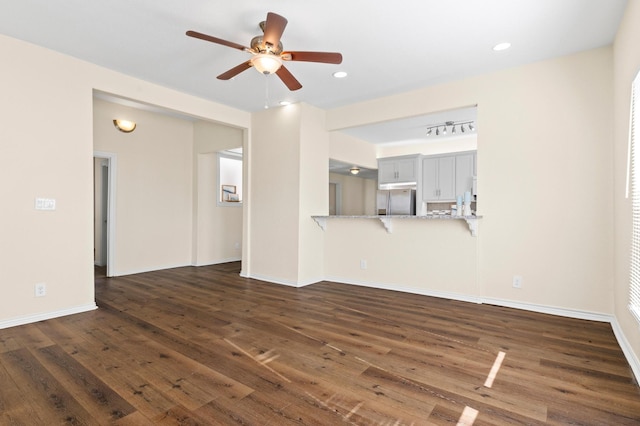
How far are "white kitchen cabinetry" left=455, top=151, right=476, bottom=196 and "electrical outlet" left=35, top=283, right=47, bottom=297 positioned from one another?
6567 mm

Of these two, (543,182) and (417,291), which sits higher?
(543,182)

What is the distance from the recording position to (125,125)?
534 centimetres

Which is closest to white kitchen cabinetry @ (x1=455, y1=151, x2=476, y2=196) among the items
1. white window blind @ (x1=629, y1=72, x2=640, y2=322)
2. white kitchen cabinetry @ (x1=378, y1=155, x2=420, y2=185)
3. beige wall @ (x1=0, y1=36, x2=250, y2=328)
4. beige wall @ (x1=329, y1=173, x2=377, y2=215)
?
white kitchen cabinetry @ (x1=378, y1=155, x2=420, y2=185)

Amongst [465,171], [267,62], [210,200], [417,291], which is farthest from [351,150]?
[267,62]

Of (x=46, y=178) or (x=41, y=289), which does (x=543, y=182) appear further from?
(x=41, y=289)

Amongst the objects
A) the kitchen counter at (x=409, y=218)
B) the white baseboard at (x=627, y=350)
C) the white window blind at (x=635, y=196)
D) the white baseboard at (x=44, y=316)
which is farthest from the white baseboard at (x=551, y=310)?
the white baseboard at (x=44, y=316)

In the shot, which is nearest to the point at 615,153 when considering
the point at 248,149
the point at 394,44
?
the point at 394,44

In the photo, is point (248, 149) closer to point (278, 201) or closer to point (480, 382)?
point (278, 201)

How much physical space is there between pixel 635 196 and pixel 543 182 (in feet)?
3.83

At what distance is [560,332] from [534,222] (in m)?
1.13

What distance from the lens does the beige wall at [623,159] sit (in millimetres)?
2308

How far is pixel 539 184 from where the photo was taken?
3455 millimetres

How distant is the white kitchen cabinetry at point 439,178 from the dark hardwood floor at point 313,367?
3577mm

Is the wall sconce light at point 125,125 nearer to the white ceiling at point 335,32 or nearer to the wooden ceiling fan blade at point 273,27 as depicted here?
the white ceiling at point 335,32
